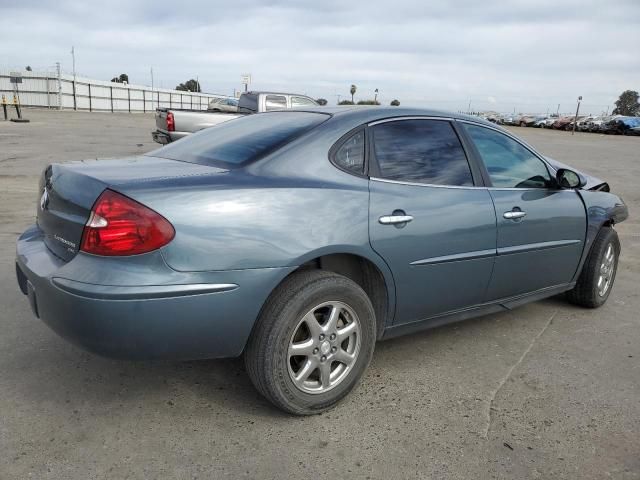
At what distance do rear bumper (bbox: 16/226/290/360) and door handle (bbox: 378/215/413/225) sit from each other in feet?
2.14

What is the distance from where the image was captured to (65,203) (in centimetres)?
275

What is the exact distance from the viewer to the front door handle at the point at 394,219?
9.82ft

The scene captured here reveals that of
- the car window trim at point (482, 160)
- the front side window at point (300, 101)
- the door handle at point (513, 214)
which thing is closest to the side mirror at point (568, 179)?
the car window trim at point (482, 160)

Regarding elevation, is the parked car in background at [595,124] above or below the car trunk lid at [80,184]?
below

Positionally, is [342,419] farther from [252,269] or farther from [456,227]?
[456,227]

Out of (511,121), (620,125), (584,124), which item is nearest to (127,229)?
(620,125)

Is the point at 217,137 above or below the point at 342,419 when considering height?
above

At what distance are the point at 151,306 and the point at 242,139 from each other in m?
1.27

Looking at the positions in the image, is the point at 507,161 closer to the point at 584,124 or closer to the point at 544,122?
the point at 584,124

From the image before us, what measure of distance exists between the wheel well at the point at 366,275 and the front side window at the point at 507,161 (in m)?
1.14

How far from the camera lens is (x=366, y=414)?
9.61ft

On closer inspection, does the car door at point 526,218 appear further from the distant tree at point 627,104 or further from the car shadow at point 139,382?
the distant tree at point 627,104

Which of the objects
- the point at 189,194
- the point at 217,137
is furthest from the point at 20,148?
the point at 189,194

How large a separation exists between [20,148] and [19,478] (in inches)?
574
